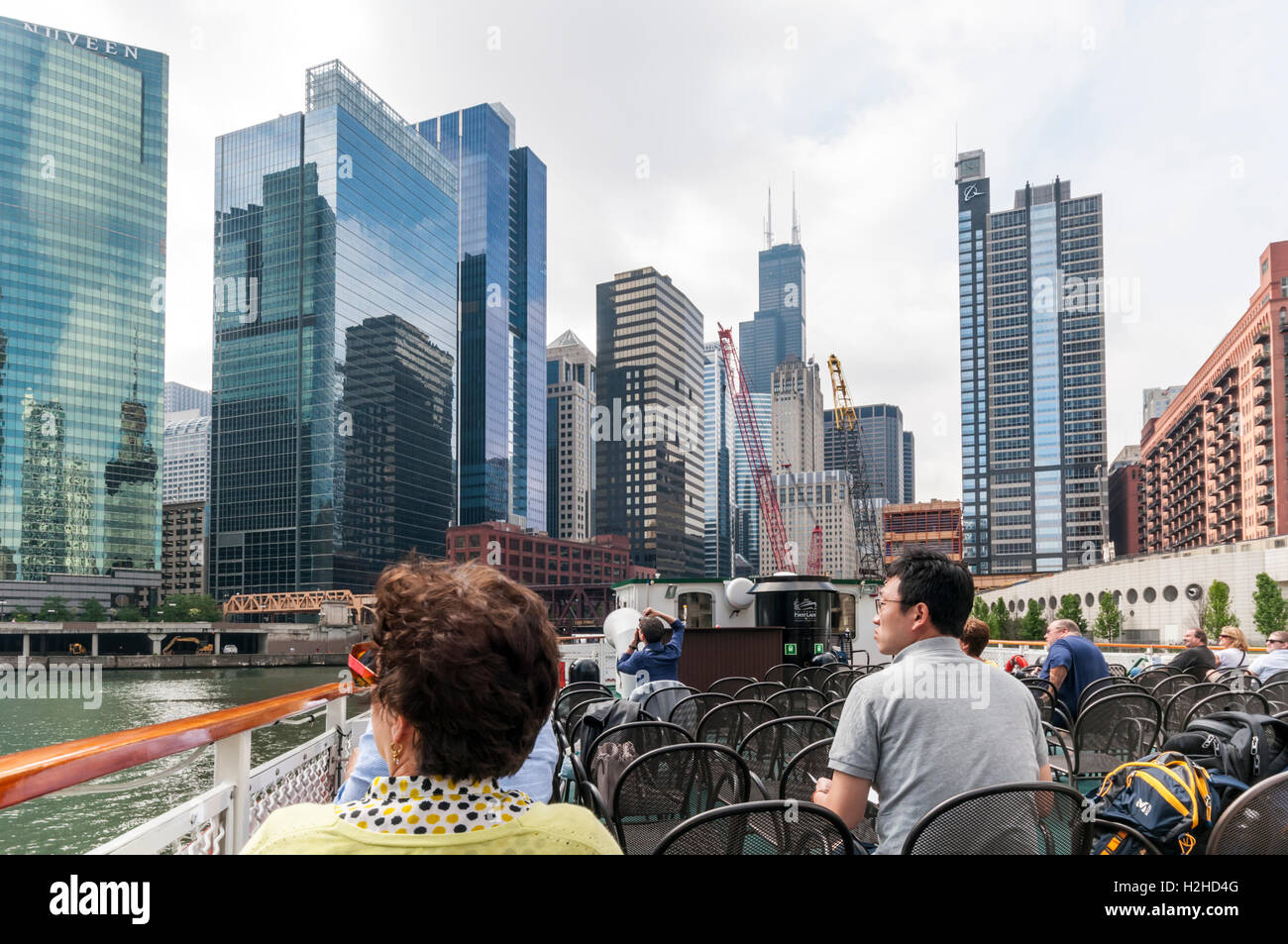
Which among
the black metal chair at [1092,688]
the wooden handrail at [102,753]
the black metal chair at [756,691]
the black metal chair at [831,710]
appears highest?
the wooden handrail at [102,753]

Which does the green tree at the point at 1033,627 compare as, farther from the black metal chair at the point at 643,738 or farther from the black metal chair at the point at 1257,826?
the black metal chair at the point at 1257,826

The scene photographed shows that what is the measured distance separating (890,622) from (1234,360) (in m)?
99.3

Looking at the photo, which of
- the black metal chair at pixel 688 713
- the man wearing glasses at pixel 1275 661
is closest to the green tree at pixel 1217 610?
the man wearing glasses at pixel 1275 661

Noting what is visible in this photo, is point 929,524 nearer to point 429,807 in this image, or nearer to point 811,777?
point 811,777

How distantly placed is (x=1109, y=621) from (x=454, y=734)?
180 ft

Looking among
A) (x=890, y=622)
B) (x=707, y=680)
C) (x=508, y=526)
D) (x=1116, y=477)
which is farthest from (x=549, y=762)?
(x=1116, y=477)

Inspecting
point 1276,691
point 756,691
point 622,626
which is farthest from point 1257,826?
point 622,626

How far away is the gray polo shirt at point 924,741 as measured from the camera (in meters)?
2.75

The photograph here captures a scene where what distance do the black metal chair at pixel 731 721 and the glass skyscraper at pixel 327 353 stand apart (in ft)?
358

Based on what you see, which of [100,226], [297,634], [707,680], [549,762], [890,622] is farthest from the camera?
[100,226]

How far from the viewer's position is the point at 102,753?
2.21m

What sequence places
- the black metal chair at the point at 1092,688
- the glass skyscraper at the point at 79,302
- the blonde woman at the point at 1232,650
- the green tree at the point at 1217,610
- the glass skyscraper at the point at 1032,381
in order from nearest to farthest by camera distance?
the black metal chair at the point at 1092,688
the blonde woman at the point at 1232,650
the green tree at the point at 1217,610
the glass skyscraper at the point at 79,302
the glass skyscraper at the point at 1032,381

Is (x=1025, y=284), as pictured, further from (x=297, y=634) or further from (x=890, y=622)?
(x=890, y=622)
